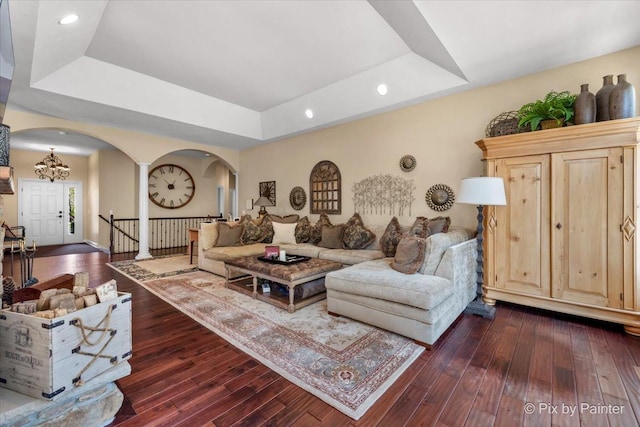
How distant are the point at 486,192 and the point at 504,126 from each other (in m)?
1.22

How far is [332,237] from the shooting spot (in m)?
4.68

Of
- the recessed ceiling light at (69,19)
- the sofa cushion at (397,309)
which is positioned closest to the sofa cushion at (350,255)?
the sofa cushion at (397,309)

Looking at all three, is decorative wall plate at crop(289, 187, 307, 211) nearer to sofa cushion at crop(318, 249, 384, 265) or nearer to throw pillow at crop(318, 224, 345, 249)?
throw pillow at crop(318, 224, 345, 249)

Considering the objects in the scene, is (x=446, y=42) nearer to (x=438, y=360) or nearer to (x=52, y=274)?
(x=438, y=360)

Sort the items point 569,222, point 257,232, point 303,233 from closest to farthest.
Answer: point 569,222, point 303,233, point 257,232

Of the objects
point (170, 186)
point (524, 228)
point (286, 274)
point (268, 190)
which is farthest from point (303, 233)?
point (170, 186)

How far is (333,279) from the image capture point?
2816 millimetres

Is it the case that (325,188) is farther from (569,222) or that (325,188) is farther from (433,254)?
(569,222)

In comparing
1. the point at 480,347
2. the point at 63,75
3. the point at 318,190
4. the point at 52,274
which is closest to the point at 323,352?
the point at 480,347

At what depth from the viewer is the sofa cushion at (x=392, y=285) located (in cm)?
226

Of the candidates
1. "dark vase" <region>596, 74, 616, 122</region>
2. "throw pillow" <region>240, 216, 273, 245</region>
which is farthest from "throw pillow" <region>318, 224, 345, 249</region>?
"dark vase" <region>596, 74, 616, 122</region>

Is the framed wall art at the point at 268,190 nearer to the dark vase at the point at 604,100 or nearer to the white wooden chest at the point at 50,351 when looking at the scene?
the white wooden chest at the point at 50,351

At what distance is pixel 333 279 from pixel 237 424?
60.6 inches

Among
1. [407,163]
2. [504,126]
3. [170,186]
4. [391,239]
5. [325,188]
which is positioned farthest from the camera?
[170,186]
